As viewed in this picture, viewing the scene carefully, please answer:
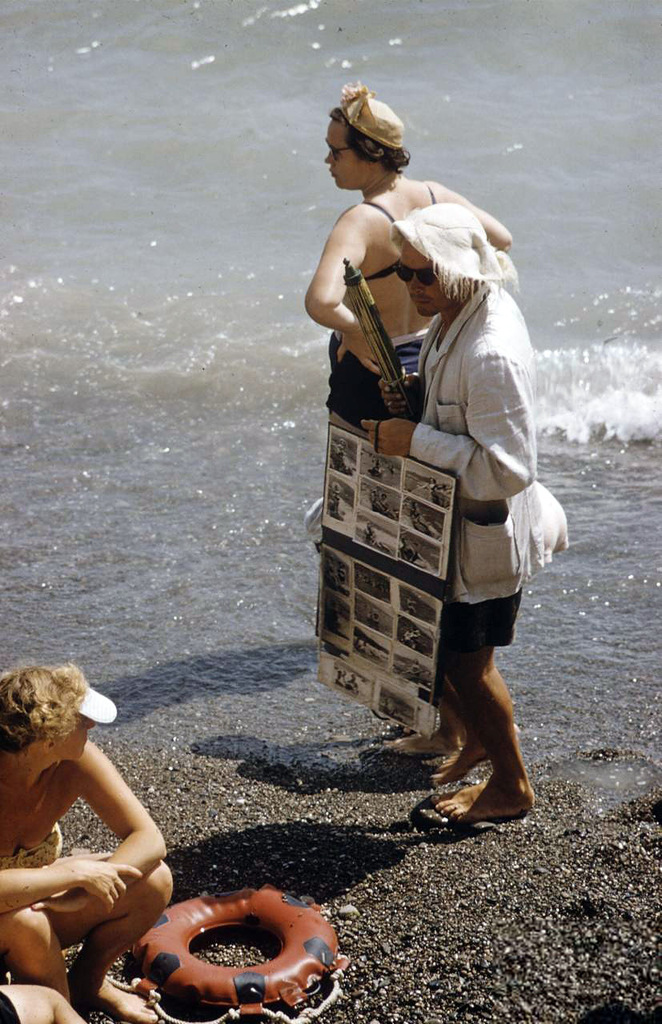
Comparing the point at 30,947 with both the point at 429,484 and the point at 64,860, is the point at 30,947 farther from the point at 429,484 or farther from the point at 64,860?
the point at 429,484

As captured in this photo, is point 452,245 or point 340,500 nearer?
point 452,245

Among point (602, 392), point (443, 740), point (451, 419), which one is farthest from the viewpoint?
point (602, 392)

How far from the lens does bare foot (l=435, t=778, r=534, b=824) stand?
3.90 metres

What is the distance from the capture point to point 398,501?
3.65 m

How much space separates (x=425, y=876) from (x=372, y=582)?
868 mm

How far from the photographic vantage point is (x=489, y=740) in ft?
12.6

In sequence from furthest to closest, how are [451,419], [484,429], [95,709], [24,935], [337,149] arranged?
[337,149] < [451,419] < [484,429] < [95,709] < [24,935]

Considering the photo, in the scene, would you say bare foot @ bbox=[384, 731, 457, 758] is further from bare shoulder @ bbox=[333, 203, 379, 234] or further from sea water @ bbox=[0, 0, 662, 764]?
bare shoulder @ bbox=[333, 203, 379, 234]

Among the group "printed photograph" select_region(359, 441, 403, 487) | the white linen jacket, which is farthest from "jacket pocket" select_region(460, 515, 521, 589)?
"printed photograph" select_region(359, 441, 403, 487)

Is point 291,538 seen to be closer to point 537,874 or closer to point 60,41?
point 537,874

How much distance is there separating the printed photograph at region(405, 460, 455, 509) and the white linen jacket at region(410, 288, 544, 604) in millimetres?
33

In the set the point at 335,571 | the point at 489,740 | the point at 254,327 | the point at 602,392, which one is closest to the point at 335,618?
the point at 335,571

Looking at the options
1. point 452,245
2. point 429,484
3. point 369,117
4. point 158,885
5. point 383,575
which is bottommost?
point 158,885

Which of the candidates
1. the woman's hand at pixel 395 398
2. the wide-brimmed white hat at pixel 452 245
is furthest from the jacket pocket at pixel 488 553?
the wide-brimmed white hat at pixel 452 245
